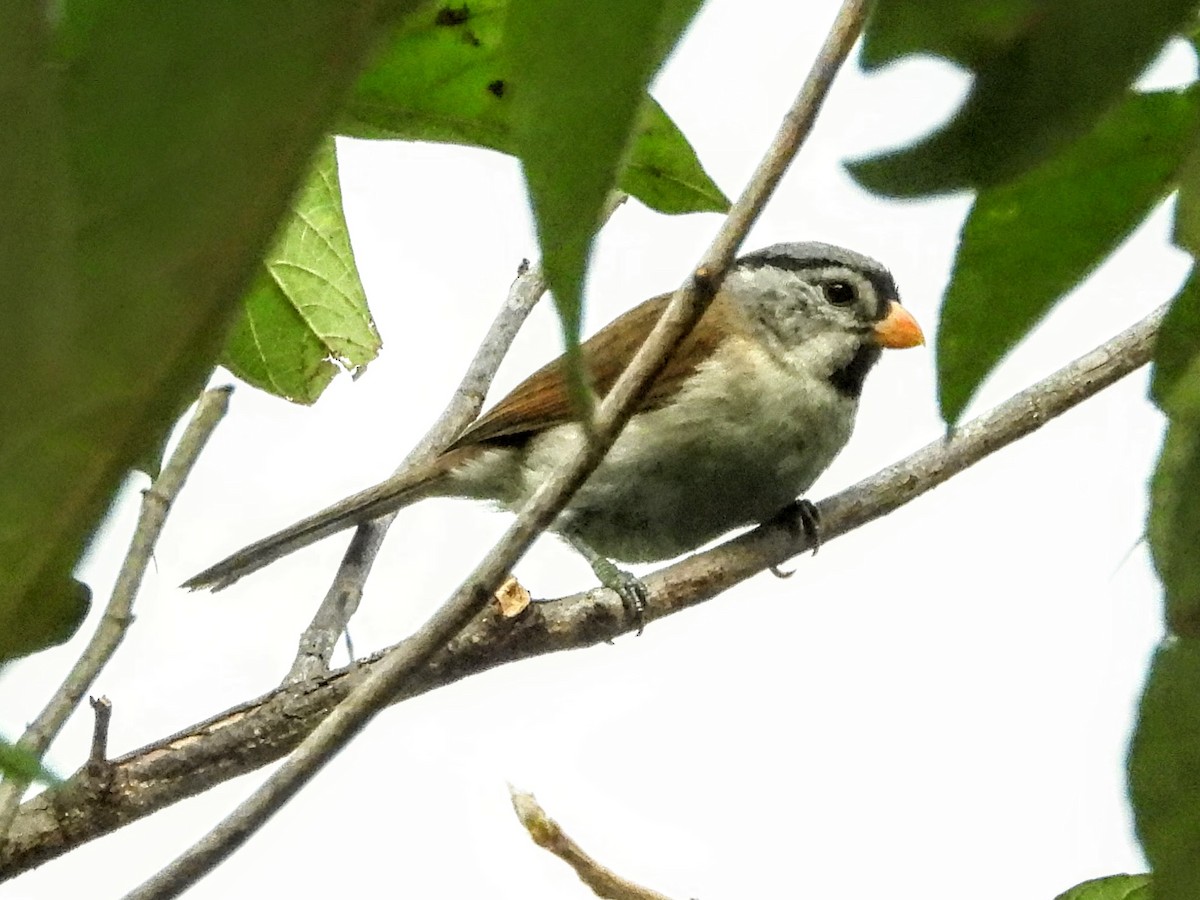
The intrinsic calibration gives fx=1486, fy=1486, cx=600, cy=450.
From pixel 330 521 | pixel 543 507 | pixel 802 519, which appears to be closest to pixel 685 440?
pixel 802 519

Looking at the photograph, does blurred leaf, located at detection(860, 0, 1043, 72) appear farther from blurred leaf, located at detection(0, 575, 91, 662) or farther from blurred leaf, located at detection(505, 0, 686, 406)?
blurred leaf, located at detection(0, 575, 91, 662)

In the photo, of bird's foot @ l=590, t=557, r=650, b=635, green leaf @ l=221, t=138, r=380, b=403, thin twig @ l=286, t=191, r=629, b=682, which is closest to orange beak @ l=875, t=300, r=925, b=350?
thin twig @ l=286, t=191, r=629, b=682

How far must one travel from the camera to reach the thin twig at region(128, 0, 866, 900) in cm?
70

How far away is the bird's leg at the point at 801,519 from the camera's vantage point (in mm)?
3330

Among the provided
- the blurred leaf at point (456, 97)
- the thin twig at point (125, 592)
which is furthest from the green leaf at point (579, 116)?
the thin twig at point (125, 592)

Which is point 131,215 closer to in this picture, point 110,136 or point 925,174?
point 110,136

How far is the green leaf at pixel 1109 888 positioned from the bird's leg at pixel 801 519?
223cm

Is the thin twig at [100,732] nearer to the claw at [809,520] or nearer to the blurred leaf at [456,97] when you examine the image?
the blurred leaf at [456,97]

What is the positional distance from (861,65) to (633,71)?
0.30 ft

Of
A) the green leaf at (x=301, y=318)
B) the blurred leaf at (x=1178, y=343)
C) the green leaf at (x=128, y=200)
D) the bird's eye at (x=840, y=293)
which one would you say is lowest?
the green leaf at (x=128, y=200)

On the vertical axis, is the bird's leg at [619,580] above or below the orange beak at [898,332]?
below

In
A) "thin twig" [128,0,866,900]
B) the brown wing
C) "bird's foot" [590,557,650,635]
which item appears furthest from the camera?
the brown wing

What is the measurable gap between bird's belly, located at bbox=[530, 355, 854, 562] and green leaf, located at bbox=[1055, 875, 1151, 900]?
261 centimetres

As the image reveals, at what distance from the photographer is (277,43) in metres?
0.31
